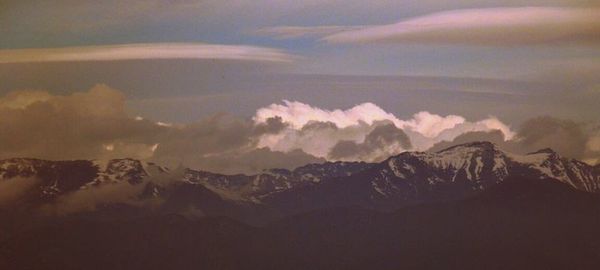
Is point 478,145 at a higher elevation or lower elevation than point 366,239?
higher

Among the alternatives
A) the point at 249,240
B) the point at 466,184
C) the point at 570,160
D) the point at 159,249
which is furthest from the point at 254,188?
the point at 570,160

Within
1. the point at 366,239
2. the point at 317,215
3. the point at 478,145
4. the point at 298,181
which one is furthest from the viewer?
the point at 317,215

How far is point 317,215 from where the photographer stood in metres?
25.2

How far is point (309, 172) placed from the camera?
24391 mm

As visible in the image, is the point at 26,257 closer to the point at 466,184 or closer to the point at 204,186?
the point at 204,186

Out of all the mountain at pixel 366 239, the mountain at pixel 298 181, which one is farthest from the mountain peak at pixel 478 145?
the mountain at pixel 366 239

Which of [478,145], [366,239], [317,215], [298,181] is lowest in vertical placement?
[366,239]

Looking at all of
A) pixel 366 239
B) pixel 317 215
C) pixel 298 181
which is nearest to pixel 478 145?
pixel 366 239

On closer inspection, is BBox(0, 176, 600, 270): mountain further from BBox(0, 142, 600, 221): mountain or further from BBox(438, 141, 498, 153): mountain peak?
BBox(438, 141, 498, 153): mountain peak

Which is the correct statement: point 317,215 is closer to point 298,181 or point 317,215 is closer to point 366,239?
point 298,181

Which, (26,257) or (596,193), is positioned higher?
(596,193)

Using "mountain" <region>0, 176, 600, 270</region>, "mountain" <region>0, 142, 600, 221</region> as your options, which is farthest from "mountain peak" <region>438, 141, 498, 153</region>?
"mountain" <region>0, 176, 600, 270</region>

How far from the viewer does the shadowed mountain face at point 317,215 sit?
24594mm

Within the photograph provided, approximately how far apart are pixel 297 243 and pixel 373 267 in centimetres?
227
